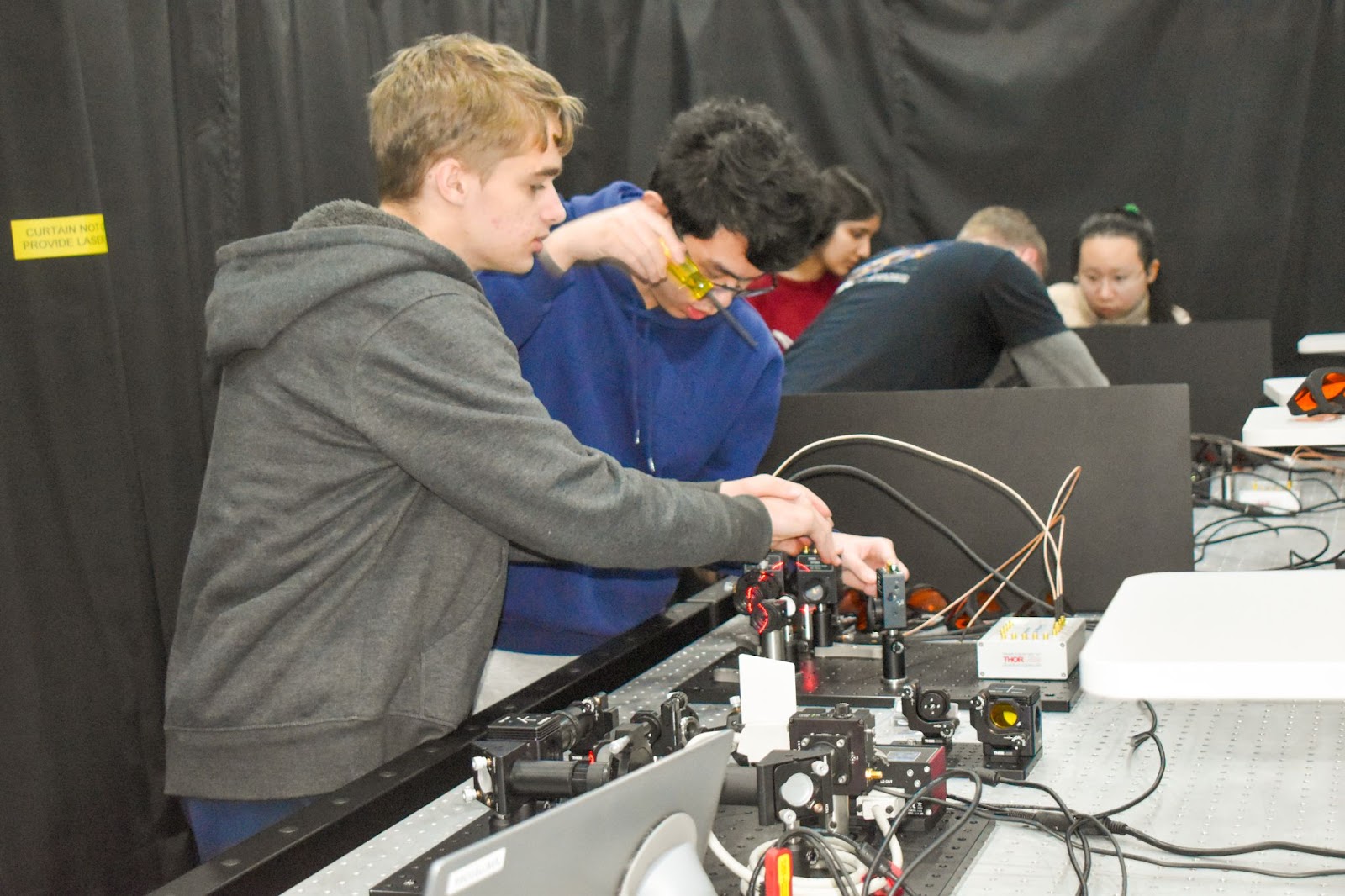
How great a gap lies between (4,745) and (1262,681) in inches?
80.2

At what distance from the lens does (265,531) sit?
132 centimetres

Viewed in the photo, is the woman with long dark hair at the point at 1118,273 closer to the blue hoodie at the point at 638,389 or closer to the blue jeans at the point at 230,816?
the blue hoodie at the point at 638,389

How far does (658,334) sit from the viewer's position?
2.00m

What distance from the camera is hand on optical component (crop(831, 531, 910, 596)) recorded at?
1682 mm

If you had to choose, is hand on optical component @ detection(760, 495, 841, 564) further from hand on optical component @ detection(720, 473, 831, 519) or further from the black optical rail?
the black optical rail

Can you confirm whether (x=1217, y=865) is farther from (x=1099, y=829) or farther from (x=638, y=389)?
(x=638, y=389)

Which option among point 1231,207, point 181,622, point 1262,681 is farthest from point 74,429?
point 1231,207

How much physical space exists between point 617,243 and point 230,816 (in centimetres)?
84

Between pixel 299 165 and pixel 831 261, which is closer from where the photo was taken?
pixel 299 165

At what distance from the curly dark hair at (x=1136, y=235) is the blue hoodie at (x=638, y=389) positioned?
2002mm

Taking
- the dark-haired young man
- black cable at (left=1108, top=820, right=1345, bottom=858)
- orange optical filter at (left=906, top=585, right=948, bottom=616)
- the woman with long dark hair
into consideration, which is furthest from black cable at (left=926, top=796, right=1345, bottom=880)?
the woman with long dark hair

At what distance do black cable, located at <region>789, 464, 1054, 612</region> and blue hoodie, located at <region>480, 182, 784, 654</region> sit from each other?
0.35 ft

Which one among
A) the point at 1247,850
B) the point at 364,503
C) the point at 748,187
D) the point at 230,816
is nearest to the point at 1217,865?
the point at 1247,850

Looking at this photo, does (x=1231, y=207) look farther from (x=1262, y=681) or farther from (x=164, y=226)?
(x=1262, y=681)
